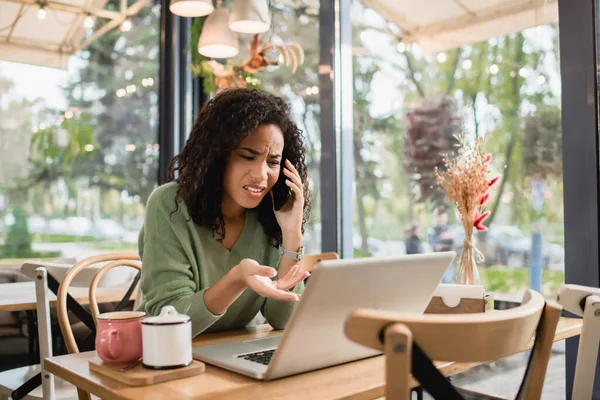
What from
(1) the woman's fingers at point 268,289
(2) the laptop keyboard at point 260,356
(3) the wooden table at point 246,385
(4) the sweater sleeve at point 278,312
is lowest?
(3) the wooden table at point 246,385

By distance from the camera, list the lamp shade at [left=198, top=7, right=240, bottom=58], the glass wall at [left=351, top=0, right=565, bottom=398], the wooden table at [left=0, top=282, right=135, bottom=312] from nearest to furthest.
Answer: the wooden table at [left=0, top=282, right=135, bottom=312]
the glass wall at [left=351, top=0, right=565, bottom=398]
the lamp shade at [left=198, top=7, right=240, bottom=58]

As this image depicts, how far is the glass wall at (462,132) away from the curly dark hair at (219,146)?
0.92 m

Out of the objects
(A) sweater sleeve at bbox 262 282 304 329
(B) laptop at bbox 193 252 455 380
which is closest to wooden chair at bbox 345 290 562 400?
(B) laptop at bbox 193 252 455 380

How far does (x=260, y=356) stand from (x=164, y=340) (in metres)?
0.20

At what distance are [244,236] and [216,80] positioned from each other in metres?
1.94

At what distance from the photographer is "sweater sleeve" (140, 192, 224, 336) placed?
1356mm

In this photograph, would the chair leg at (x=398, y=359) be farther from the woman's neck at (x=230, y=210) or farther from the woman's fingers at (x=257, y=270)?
the woman's neck at (x=230, y=210)

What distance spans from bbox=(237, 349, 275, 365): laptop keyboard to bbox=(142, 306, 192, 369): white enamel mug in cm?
14

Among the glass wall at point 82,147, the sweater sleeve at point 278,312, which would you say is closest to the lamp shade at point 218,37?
the glass wall at point 82,147

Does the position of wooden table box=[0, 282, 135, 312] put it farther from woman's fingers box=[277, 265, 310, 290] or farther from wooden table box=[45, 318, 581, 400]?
woman's fingers box=[277, 265, 310, 290]

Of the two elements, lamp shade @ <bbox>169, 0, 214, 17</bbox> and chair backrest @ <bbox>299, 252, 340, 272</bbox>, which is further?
lamp shade @ <bbox>169, 0, 214, 17</bbox>

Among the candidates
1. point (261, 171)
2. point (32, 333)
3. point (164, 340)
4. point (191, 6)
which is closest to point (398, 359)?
point (164, 340)

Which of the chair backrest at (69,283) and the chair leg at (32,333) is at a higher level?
the chair backrest at (69,283)

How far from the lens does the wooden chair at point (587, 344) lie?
3.93 feet
